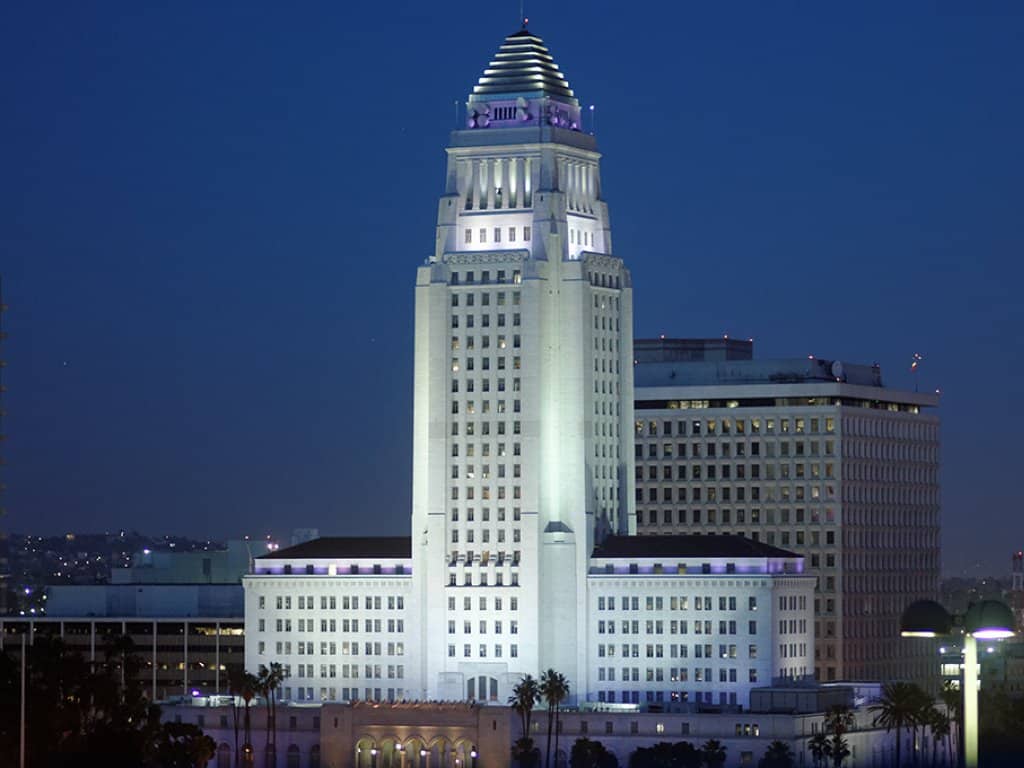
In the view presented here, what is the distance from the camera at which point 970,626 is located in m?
85.9

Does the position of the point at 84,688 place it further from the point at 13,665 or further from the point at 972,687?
the point at 972,687

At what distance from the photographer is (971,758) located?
86.5m

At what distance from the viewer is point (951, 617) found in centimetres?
8938

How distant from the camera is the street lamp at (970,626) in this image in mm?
85062

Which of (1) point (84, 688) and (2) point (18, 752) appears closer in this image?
(2) point (18, 752)

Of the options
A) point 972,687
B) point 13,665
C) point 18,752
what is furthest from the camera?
point 13,665

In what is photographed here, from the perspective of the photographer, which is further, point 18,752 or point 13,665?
point 13,665

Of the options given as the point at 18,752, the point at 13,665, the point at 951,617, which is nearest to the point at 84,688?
the point at 13,665

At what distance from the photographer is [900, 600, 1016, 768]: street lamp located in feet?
279

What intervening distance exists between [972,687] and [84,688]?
121104mm

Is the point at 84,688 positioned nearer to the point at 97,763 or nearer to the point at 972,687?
the point at 97,763

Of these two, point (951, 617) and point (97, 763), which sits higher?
point (951, 617)

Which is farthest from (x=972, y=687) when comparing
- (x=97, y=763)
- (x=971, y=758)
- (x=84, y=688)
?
(x=84, y=688)

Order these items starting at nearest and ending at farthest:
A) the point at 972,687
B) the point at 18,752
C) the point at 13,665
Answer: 1. the point at 972,687
2. the point at 18,752
3. the point at 13,665
